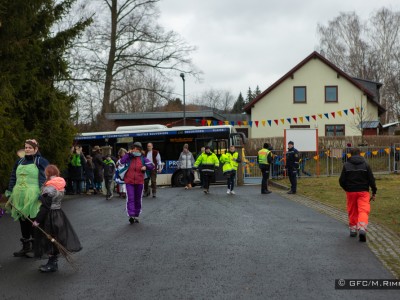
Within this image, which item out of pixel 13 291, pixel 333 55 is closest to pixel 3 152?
pixel 13 291

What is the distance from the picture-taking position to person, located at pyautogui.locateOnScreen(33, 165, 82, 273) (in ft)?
23.8

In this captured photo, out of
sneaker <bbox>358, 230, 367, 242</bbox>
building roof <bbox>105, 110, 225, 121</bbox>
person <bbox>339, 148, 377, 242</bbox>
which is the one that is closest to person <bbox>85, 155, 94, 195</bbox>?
person <bbox>339, 148, 377, 242</bbox>

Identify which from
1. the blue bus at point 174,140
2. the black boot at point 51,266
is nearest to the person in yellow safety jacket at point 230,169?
the blue bus at point 174,140

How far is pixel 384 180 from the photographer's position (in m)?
24.3

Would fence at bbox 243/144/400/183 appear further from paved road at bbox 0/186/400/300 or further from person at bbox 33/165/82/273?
person at bbox 33/165/82/273

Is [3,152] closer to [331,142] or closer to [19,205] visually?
[19,205]

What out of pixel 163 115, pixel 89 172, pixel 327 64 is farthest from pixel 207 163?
pixel 163 115

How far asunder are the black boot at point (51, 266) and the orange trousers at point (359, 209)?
510 cm

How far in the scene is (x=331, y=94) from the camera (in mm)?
47312

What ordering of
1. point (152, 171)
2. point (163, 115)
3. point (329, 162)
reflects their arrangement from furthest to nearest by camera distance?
point (163, 115), point (329, 162), point (152, 171)

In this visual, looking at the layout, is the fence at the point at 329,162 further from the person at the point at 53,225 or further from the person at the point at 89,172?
the person at the point at 53,225

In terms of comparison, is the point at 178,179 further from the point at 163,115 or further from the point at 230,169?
the point at 163,115

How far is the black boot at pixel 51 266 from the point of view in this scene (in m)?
7.19

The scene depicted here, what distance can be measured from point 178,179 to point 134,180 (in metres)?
14.3
